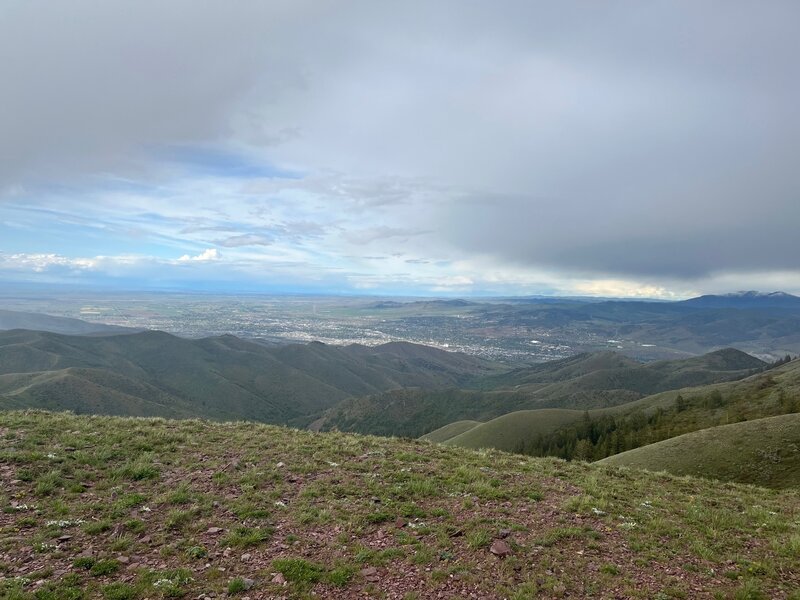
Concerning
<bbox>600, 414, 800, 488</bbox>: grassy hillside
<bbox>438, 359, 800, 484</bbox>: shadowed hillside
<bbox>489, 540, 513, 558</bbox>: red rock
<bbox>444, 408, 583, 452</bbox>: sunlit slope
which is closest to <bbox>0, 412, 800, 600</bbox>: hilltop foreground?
<bbox>489, 540, 513, 558</bbox>: red rock

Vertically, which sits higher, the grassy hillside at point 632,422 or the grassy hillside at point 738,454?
the grassy hillside at point 738,454

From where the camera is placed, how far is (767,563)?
A: 11664mm

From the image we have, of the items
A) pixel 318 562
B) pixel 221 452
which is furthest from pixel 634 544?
pixel 221 452

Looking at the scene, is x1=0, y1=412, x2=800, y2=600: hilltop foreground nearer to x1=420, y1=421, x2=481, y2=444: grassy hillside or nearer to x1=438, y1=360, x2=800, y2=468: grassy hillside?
x1=438, y1=360, x2=800, y2=468: grassy hillside

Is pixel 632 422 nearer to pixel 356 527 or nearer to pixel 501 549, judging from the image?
pixel 501 549

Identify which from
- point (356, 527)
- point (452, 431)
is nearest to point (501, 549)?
point (356, 527)

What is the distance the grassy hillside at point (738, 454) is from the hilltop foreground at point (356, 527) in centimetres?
1093

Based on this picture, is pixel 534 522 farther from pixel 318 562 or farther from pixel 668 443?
pixel 668 443

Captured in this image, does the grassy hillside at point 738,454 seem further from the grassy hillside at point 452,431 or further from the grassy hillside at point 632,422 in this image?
the grassy hillside at point 452,431

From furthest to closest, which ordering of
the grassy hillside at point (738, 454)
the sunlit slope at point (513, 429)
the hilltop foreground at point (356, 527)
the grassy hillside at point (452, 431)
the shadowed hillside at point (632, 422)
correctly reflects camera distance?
→ the grassy hillside at point (452, 431)
the sunlit slope at point (513, 429)
the shadowed hillside at point (632, 422)
the grassy hillside at point (738, 454)
the hilltop foreground at point (356, 527)

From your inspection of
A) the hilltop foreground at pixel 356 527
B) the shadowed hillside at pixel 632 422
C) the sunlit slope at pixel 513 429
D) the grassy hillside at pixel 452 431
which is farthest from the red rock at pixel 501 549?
the grassy hillside at pixel 452 431

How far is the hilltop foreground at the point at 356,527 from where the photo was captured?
33.8ft

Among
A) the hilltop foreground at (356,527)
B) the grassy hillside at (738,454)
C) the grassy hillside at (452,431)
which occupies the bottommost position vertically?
the grassy hillside at (452,431)

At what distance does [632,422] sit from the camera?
99750 millimetres
